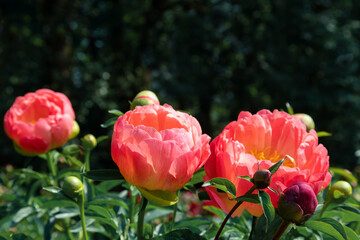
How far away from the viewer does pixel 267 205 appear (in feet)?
1.24

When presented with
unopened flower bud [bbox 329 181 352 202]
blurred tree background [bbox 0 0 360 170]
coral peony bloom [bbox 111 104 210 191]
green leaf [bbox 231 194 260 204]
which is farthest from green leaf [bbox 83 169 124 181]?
blurred tree background [bbox 0 0 360 170]

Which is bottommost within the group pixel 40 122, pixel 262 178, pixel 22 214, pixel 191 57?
pixel 191 57

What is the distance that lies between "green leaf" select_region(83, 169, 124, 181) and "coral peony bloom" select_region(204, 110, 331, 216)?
0.10m

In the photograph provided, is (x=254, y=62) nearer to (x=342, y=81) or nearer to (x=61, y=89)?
(x=342, y=81)

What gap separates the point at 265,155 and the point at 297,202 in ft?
0.43

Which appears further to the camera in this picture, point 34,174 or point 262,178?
point 34,174

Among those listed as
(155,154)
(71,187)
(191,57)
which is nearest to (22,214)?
(71,187)

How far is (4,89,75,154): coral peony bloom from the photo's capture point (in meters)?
0.75

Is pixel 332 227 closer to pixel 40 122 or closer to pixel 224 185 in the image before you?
pixel 224 185

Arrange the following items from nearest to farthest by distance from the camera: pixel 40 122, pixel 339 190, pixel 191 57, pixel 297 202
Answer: pixel 297 202 < pixel 339 190 < pixel 40 122 < pixel 191 57

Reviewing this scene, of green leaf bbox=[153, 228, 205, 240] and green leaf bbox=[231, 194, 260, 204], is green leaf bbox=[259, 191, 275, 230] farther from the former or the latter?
green leaf bbox=[153, 228, 205, 240]

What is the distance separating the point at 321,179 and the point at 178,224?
1.05 ft

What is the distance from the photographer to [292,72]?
450 centimetres

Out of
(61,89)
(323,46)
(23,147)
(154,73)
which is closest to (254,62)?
(323,46)
